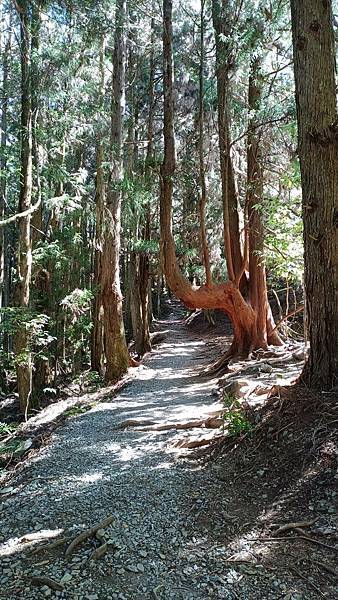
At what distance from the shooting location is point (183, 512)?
378 centimetres

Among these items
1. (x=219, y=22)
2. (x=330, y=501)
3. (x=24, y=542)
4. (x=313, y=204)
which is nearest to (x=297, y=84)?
(x=313, y=204)

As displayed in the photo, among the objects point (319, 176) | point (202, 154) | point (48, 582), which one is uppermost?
point (202, 154)

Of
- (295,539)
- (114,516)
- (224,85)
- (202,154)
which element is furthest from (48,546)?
(224,85)

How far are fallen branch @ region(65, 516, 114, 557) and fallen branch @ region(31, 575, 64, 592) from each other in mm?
303

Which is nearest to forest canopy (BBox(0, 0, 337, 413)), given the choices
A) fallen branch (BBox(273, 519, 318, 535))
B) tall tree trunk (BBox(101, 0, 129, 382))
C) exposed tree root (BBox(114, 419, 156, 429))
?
tall tree trunk (BBox(101, 0, 129, 382))

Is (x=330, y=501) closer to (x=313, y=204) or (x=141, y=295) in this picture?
(x=313, y=204)

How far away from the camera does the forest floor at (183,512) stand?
9.32 feet

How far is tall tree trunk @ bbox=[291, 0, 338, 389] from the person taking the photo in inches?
186

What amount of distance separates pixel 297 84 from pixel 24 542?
5150 millimetres

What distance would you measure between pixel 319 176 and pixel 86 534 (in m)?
4.03

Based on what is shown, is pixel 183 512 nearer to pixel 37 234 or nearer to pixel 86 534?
pixel 86 534

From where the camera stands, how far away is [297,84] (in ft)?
16.4

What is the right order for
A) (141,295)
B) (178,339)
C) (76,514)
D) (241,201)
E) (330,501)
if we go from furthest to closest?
1. (178,339)
2. (141,295)
3. (241,201)
4. (76,514)
5. (330,501)

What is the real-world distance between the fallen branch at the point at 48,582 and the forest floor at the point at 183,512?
1 centimetres
